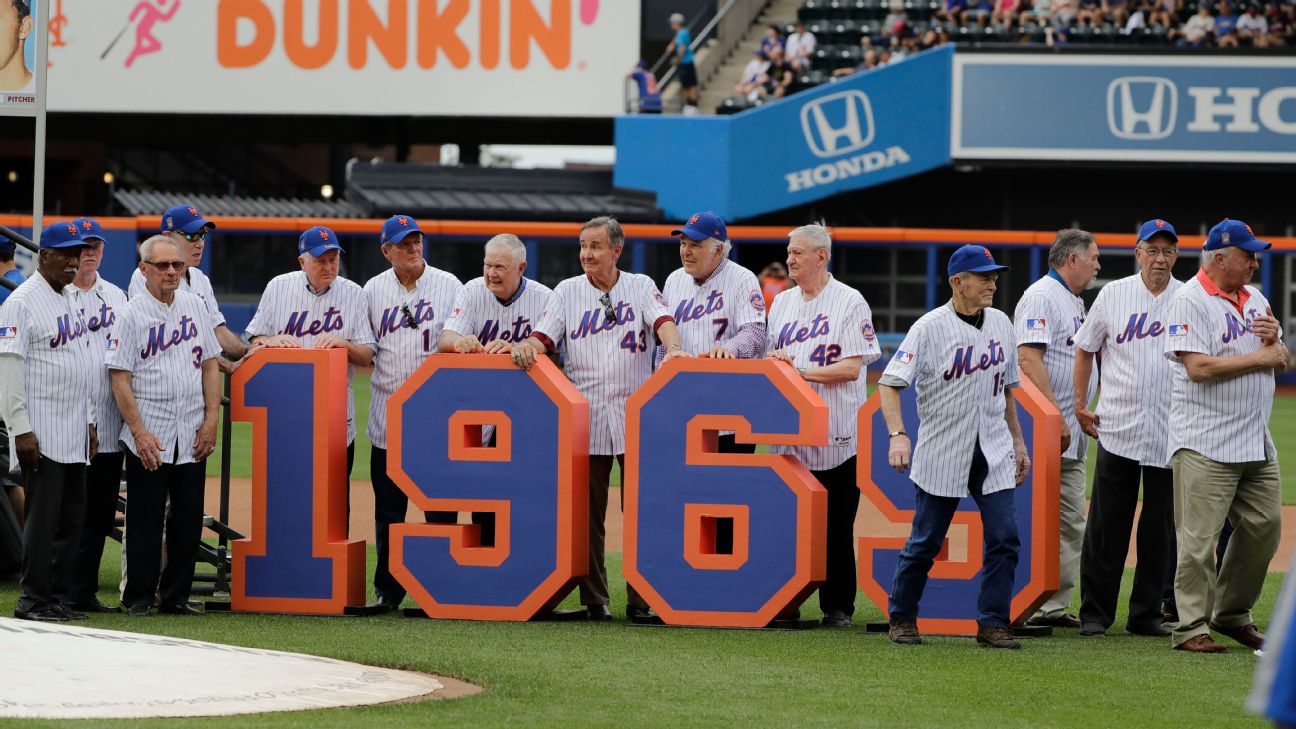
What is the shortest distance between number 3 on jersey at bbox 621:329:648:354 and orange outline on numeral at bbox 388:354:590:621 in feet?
1.09

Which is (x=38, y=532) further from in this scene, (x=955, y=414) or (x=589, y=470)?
(x=955, y=414)

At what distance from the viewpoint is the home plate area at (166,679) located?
18.1 ft

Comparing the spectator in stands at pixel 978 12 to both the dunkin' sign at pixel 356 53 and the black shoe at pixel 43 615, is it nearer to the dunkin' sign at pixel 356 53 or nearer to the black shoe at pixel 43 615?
the dunkin' sign at pixel 356 53

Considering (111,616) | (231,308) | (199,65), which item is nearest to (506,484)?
(111,616)

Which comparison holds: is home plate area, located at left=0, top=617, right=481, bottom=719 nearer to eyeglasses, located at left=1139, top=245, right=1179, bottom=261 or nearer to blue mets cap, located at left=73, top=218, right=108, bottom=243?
blue mets cap, located at left=73, top=218, right=108, bottom=243

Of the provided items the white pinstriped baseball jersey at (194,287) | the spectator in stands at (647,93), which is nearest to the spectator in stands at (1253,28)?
the spectator in stands at (647,93)

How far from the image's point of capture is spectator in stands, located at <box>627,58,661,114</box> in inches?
1126

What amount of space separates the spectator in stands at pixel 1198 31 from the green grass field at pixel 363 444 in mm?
5633

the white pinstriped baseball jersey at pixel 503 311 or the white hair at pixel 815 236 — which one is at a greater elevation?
the white hair at pixel 815 236

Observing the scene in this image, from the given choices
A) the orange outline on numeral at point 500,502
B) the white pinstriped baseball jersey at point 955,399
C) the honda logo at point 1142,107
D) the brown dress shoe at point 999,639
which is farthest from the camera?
the honda logo at point 1142,107

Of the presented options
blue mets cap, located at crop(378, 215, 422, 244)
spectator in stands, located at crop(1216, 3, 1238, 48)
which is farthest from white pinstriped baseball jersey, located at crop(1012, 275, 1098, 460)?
spectator in stands, located at crop(1216, 3, 1238, 48)

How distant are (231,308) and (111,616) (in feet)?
63.3

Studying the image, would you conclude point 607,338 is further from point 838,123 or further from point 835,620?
point 838,123

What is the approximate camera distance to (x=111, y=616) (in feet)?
25.7
